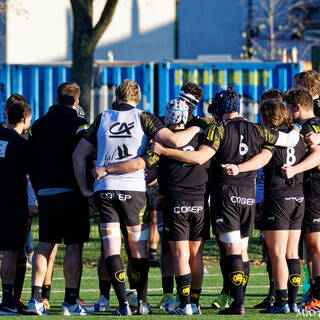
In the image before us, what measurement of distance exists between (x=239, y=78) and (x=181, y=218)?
10.1 meters

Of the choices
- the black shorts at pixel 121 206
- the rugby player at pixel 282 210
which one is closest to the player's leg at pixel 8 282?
the black shorts at pixel 121 206

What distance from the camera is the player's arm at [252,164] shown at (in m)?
7.76

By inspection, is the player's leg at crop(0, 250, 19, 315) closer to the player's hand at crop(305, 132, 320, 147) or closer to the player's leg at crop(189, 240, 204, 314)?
the player's leg at crop(189, 240, 204, 314)

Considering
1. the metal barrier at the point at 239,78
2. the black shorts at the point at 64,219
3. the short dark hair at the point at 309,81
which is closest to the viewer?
the black shorts at the point at 64,219

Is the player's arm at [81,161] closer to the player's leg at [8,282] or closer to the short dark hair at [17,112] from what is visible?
the short dark hair at [17,112]

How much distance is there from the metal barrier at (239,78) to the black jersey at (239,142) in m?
9.57

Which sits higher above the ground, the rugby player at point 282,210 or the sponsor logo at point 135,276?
the rugby player at point 282,210

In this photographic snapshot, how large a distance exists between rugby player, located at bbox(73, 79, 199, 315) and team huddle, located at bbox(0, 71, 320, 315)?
0.01m

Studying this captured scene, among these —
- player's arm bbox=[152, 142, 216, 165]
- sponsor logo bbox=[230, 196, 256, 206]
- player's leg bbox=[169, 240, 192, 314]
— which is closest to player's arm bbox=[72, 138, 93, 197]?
player's arm bbox=[152, 142, 216, 165]

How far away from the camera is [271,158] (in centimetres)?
812

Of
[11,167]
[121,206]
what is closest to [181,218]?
[121,206]

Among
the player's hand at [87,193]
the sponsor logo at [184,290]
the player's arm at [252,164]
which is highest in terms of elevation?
the player's arm at [252,164]

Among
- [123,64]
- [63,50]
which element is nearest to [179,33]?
[63,50]

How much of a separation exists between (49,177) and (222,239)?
70.7 inches
